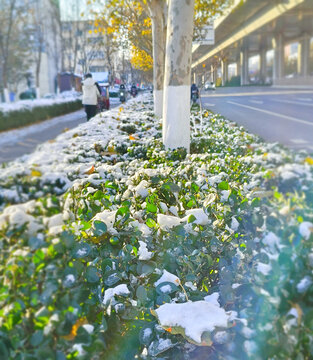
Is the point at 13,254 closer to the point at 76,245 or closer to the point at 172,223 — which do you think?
the point at 76,245

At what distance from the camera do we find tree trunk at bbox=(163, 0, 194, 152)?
19.0 feet

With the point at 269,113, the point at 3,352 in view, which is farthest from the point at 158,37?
the point at 3,352

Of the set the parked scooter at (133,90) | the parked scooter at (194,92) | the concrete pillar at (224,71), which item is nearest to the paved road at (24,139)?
the concrete pillar at (224,71)

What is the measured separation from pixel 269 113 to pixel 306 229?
34.9 feet

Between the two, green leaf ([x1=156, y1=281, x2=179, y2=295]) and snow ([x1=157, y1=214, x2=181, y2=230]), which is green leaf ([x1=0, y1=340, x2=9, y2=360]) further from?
snow ([x1=157, y1=214, x2=181, y2=230])

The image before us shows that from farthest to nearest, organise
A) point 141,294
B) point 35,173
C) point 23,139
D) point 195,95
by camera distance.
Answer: point 195,95, point 141,294, point 23,139, point 35,173

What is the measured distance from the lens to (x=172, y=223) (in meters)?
2.29

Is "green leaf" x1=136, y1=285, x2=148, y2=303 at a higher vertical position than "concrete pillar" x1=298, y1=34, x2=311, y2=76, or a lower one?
lower

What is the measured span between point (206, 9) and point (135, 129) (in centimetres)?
764

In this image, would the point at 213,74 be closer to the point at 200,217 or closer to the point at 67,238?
the point at 200,217

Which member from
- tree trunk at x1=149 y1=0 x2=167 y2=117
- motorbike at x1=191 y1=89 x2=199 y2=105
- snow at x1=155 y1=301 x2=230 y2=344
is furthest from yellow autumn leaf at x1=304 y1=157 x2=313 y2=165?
tree trunk at x1=149 y1=0 x2=167 y2=117

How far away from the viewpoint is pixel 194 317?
185 centimetres

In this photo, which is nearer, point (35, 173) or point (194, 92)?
point (35, 173)

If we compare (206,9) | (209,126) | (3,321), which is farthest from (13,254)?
(206,9)
